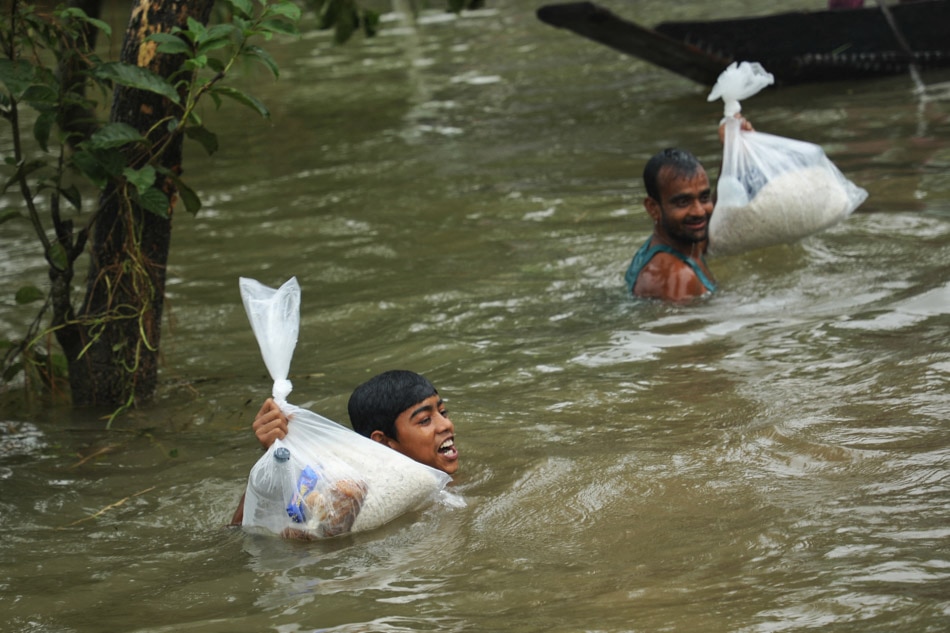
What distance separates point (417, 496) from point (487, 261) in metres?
3.20

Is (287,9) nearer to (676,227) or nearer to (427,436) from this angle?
(427,436)

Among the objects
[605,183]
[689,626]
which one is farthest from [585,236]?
[689,626]

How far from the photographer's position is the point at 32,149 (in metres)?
11.0

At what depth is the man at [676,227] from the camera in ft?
17.9

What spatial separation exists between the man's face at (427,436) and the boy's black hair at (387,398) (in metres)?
0.02

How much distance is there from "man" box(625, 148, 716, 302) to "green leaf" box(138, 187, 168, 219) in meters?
2.20

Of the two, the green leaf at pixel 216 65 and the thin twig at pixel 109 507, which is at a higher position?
the green leaf at pixel 216 65

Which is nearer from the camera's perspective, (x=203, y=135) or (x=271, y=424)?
(x=271, y=424)

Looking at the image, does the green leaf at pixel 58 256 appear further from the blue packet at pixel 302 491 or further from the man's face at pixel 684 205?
the man's face at pixel 684 205

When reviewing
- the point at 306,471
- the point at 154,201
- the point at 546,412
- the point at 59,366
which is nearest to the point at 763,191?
the point at 546,412

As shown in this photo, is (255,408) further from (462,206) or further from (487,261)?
(462,206)

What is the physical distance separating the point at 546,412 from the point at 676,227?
1.47 metres

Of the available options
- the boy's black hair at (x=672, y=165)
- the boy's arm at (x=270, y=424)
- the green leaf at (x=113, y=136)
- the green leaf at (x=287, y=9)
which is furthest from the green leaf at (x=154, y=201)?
the boy's black hair at (x=672, y=165)

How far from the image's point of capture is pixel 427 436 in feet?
11.9
